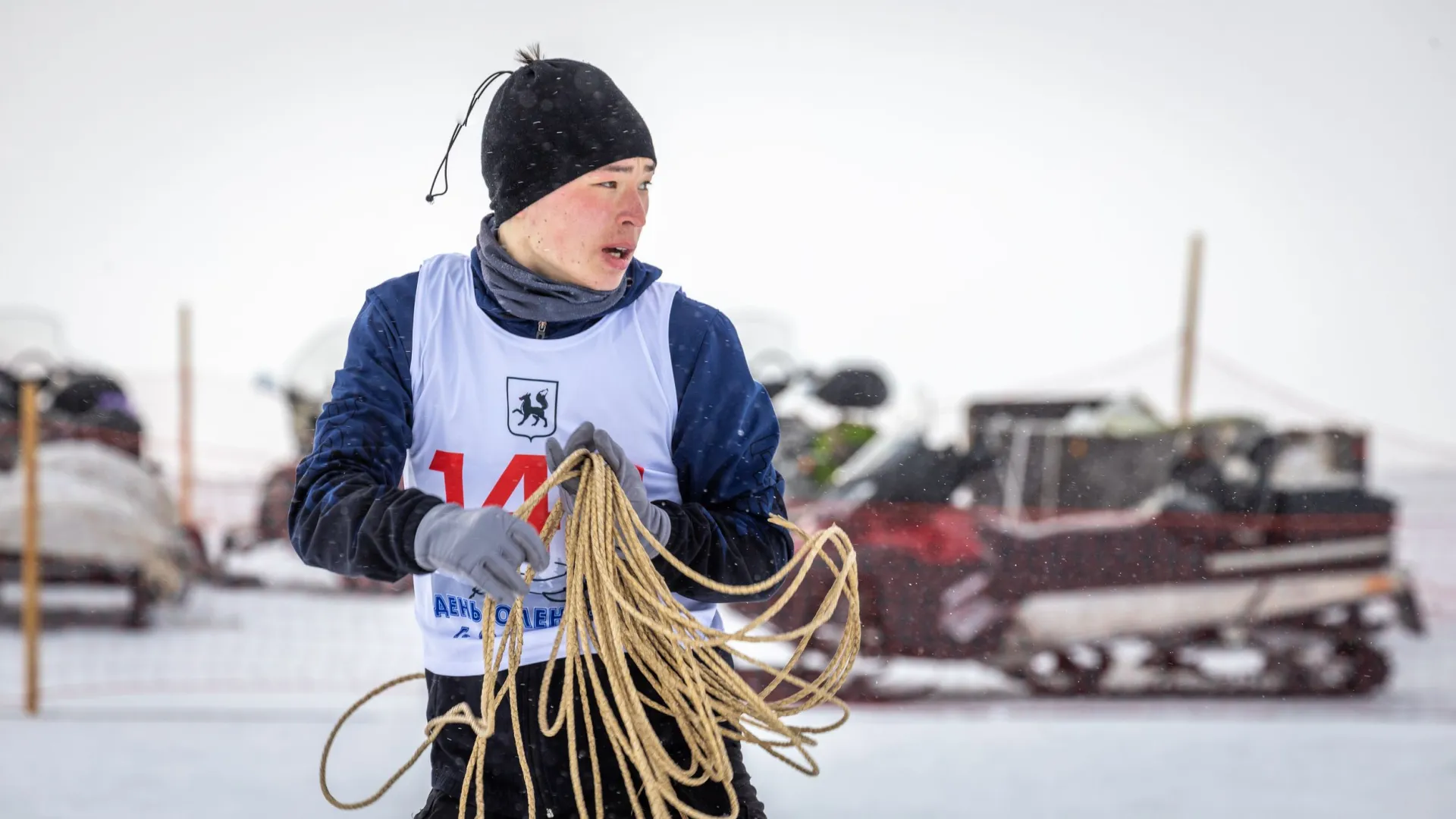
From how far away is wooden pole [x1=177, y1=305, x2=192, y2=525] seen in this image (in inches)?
308

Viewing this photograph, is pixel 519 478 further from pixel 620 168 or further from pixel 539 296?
pixel 620 168

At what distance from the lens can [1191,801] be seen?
12.9 feet

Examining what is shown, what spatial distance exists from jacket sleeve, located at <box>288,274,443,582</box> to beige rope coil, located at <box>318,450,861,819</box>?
143 mm

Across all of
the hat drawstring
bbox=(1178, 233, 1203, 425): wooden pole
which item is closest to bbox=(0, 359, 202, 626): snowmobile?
the hat drawstring

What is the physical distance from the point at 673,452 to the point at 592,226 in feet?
1.00

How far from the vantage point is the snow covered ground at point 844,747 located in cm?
384

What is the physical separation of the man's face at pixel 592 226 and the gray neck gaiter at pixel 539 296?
20 mm

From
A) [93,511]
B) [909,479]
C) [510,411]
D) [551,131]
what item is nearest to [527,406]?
[510,411]

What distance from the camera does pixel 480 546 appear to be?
130 centimetres

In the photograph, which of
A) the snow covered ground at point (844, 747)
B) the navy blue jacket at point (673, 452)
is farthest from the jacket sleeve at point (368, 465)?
the snow covered ground at point (844, 747)

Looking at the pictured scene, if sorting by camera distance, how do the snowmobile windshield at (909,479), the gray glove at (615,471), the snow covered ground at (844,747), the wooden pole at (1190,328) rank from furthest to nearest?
the wooden pole at (1190,328)
the snowmobile windshield at (909,479)
the snow covered ground at (844,747)
the gray glove at (615,471)

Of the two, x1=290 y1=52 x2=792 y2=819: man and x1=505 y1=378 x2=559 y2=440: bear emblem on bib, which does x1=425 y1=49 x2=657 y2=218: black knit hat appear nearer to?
x1=290 y1=52 x2=792 y2=819: man

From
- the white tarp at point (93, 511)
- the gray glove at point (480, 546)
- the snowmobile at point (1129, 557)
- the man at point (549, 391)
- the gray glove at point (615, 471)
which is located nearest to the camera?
the gray glove at point (480, 546)

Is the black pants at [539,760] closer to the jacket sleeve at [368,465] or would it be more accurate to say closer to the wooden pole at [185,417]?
the jacket sleeve at [368,465]
